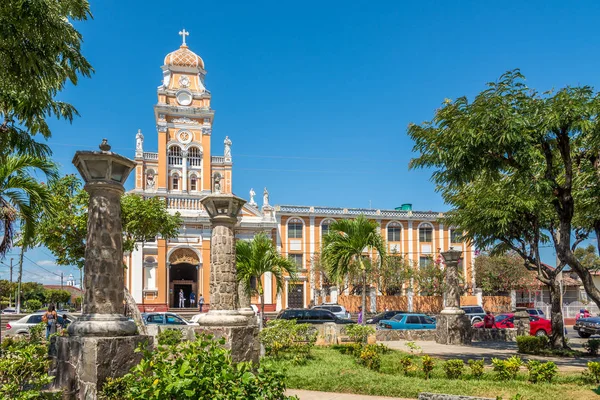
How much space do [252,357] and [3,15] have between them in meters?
8.29

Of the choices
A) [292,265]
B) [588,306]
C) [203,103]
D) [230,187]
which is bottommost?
[588,306]

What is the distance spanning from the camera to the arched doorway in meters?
42.7

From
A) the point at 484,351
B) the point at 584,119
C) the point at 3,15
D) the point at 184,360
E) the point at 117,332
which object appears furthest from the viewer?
the point at 484,351

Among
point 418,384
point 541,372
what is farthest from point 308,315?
point 541,372

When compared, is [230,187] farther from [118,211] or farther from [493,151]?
[118,211]

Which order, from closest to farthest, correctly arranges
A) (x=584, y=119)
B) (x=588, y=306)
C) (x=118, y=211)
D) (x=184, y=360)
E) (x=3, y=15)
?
(x=184, y=360)
(x=3, y=15)
(x=118, y=211)
(x=584, y=119)
(x=588, y=306)

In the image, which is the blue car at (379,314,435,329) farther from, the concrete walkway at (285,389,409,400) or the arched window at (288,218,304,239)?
the arched window at (288,218,304,239)

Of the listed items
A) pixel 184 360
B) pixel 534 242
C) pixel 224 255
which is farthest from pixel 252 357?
pixel 534 242

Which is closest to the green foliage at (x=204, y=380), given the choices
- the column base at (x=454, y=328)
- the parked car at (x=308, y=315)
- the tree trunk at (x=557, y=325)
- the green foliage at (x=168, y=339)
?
the green foliage at (x=168, y=339)

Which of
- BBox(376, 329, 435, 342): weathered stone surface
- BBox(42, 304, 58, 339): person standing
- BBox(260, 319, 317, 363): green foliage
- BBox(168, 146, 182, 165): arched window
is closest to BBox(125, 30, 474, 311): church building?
BBox(168, 146, 182, 165): arched window

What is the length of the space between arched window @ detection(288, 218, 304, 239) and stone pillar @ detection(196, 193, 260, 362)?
33.8 m

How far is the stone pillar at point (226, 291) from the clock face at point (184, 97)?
32.8 metres

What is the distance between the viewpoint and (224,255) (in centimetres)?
1290

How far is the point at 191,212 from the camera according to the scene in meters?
42.8
